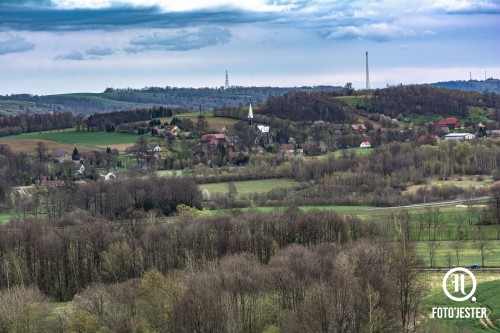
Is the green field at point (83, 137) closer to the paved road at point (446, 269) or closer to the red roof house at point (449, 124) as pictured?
the red roof house at point (449, 124)

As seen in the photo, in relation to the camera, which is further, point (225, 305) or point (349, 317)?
point (225, 305)

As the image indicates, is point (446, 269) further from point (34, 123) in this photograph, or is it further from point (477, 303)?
point (34, 123)

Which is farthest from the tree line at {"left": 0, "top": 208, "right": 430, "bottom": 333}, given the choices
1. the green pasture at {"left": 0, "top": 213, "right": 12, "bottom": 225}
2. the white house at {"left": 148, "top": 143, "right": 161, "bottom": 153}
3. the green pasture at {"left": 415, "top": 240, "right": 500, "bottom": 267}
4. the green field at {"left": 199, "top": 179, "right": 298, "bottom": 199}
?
Answer: the white house at {"left": 148, "top": 143, "right": 161, "bottom": 153}

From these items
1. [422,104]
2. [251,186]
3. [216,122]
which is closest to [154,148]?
[216,122]

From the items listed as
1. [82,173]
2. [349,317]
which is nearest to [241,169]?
[82,173]

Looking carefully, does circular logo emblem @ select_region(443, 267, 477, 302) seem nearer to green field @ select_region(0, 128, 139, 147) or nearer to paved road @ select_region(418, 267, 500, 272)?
paved road @ select_region(418, 267, 500, 272)

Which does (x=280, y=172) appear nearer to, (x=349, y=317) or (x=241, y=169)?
(x=241, y=169)

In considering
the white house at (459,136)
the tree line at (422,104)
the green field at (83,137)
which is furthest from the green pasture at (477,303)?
the tree line at (422,104)
